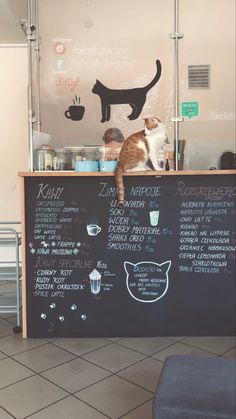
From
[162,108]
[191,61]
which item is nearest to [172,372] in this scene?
[162,108]

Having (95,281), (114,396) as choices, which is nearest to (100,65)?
(95,281)

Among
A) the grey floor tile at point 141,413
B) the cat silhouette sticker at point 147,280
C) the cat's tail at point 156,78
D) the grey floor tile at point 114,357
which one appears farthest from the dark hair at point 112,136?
the grey floor tile at point 141,413

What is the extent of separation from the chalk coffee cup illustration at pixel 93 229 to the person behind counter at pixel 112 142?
498mm

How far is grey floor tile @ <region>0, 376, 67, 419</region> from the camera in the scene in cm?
213

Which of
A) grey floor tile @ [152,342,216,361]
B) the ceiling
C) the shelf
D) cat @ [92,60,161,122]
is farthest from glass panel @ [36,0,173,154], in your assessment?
grey floor tile @ [152,342,216,361]

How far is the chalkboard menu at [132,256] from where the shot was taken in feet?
9.57

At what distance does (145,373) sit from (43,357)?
67 centimetres

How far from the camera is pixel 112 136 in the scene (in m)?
3.19

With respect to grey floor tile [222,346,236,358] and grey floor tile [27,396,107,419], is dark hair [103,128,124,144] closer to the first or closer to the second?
grey floor tile [222,346,236,358]

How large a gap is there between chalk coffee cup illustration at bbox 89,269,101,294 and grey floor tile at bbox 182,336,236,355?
2.23ft

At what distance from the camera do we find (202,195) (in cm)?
291

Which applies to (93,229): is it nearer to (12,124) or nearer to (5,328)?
(5,328)

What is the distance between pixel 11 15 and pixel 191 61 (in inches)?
63.6

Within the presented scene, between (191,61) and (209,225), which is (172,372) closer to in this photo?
(209,225)
